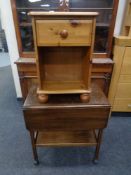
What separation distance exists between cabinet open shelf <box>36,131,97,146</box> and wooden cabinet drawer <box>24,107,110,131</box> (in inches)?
9.3

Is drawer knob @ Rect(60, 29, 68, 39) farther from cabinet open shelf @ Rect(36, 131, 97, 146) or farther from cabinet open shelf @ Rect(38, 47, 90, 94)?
cabinet open shelf @ Rect(36, 131, 97, 146)

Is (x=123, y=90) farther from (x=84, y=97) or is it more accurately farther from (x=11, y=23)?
(x=11, y=23)

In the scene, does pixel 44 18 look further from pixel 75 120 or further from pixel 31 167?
pixel 31 167

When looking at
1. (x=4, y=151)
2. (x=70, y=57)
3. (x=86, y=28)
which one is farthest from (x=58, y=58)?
(x=4, y=151)

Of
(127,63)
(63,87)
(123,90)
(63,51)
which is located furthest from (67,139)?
(127,63)

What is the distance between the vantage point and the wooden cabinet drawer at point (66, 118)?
44.6 inches

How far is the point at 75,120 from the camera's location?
117cm

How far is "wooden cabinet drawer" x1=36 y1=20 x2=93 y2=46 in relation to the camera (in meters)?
0.90

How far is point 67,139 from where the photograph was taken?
1412 mm

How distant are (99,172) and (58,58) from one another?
111cm

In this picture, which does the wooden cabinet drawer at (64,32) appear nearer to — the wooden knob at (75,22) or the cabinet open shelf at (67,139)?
the wooden knob at (75,22)

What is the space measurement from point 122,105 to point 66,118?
110 centimetres

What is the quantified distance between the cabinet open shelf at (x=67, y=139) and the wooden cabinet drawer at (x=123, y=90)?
2.21ft

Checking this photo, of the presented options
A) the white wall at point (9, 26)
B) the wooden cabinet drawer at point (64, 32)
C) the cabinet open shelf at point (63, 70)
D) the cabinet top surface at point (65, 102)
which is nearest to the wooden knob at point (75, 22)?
the wooden cabinet drawer at point (64, 32)
